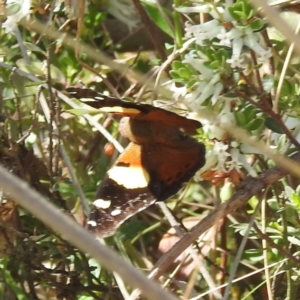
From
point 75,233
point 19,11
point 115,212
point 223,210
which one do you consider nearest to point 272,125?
point 223,210

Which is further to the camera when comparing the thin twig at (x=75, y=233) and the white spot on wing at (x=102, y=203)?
the white spot on wing at (x=102, y=203)

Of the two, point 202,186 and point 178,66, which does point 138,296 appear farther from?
point 202,186

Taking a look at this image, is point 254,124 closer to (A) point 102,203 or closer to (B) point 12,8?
(A) point 102,203

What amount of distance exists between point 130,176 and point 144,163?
0.11 feet

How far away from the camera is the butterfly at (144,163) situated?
98cm

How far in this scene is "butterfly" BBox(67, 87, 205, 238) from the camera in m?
0.98

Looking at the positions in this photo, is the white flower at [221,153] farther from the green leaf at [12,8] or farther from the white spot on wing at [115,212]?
the green leaf at [12,8]

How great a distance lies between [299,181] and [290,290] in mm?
218

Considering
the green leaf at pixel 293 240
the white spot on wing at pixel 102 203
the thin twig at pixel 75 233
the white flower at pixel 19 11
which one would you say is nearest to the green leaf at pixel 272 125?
the green leaf at pixel 293 240

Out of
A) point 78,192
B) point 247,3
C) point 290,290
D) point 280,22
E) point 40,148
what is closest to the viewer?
point 280,22

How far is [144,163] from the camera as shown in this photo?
3.62ft

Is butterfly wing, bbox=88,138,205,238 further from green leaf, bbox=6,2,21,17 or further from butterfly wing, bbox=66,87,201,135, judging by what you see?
green leaf, bbox=6,2,21,17

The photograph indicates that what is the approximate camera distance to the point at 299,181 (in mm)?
1191

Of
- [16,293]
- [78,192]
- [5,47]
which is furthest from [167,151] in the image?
[5,47]
